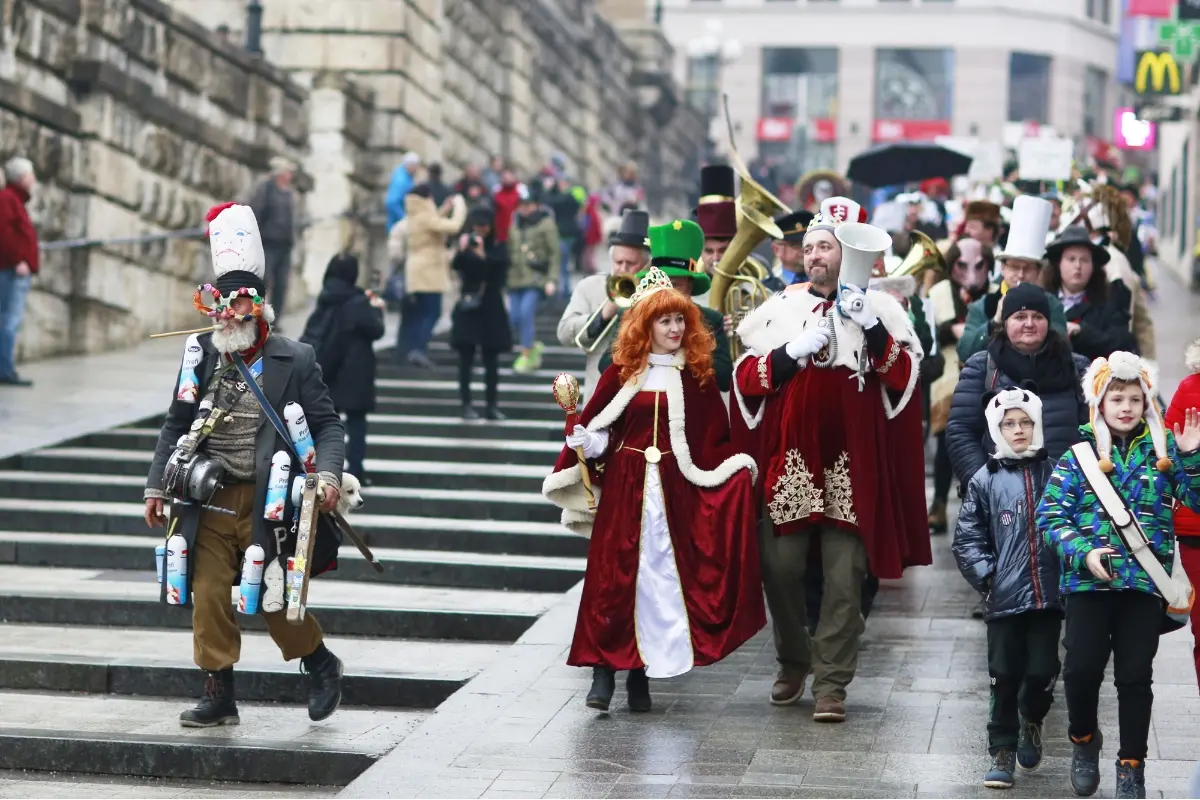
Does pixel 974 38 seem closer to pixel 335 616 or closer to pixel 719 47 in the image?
pixel 719 47

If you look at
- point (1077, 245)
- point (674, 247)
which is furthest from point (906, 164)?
point (674, 247)

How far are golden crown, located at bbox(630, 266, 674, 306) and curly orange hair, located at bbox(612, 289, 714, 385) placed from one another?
0.15 ft

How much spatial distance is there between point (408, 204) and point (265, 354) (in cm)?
1076

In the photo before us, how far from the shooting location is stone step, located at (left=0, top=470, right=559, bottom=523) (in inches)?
496

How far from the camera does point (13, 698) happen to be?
356 inches

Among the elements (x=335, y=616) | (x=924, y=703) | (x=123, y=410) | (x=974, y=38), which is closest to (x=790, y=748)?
(x=924, y=703)

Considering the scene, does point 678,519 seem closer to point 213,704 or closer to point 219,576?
point 219,576

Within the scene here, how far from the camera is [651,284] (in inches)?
328

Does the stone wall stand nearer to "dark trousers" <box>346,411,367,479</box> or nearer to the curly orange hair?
"dark trousers" <box>346,411,367,479</box>

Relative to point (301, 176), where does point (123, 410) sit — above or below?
below

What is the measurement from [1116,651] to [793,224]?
368cm

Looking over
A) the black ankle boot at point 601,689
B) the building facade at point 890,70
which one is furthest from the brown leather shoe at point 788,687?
the building facade at point 890,70

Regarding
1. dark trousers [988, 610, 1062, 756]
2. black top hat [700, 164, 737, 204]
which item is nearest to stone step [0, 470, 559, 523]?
black top hat [700, 164, 737, 204]

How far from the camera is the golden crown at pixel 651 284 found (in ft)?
27.2
